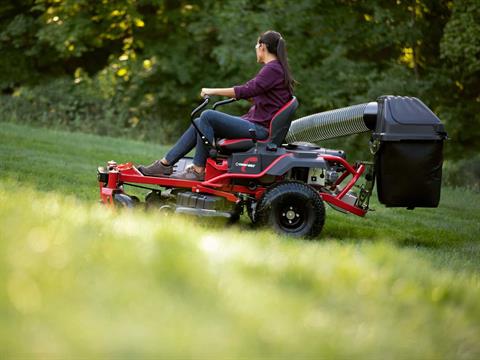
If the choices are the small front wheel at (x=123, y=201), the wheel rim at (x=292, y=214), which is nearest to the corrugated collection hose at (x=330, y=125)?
the wheel rim at (x=292, y=214)

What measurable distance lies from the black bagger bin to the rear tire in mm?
652

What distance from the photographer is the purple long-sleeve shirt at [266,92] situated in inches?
308

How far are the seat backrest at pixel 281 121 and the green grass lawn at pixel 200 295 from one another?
2255 mm

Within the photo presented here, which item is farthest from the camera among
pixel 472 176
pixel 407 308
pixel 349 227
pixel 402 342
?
pixel 472 176

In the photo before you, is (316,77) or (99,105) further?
(99,105)

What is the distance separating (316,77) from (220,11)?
9.10 feet

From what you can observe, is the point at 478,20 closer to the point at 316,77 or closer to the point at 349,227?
the point at 316,77

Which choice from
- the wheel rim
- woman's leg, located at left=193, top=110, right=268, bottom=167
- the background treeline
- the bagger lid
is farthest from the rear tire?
the background treeline

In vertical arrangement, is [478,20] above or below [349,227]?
above

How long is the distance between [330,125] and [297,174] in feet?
2.45

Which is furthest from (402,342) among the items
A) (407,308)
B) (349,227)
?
(349,227)

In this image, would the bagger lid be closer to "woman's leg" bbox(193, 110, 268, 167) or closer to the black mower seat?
the black mower seat

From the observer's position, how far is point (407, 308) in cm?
436

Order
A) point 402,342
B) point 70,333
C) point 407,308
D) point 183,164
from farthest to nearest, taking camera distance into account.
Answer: point 183,164 → point 407,308 → point 402,342 → point 70,333
